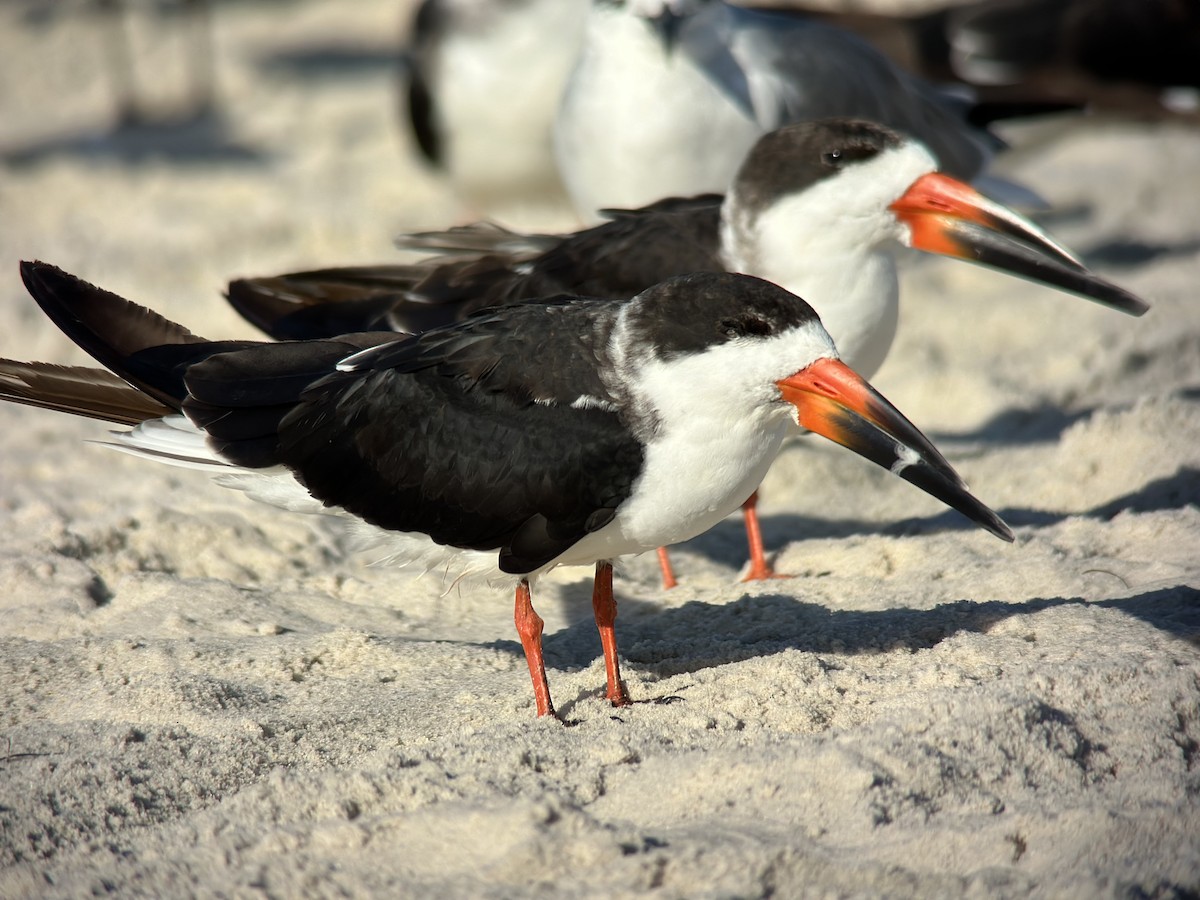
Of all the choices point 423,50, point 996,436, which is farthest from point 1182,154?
point 423,50

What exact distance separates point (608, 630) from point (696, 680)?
0.83 ft

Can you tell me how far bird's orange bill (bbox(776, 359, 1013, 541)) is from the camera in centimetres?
296

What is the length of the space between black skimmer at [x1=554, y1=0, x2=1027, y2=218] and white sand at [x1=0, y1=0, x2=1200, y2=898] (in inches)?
46.1

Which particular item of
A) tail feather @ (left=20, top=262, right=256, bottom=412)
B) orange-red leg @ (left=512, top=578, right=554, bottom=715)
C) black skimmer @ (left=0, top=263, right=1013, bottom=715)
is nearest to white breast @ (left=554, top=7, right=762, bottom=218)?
black skimmer @ (left=0, top=263, right=1013, bottom=715)

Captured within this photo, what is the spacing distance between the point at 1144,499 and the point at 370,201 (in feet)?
17.7

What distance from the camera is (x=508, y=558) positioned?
10.4 feet

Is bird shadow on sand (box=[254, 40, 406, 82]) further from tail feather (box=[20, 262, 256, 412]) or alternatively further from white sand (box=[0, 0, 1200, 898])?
tail feather (box=[20, 262, 256, 412])

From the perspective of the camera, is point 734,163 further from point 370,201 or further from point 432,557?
point 370,201

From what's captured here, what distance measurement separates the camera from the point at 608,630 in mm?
3295

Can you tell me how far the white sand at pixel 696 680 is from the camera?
8.09 feet

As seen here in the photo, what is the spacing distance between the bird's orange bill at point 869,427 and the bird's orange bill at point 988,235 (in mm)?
1262

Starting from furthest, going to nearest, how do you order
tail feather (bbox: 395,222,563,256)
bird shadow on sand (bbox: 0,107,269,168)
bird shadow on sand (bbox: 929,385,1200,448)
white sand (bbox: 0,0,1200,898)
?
bird shadow on sand (bbox: 0,107,269,168)
bird shadow on sand (bbox: 929,385,1200,448)
tail feather (bbox: 395,222,563,256)
white sand (bbox: 0,0,1200,898)

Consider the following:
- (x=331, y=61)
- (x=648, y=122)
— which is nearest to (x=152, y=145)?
(x=331, y=61)

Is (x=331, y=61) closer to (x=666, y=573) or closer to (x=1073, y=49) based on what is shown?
(x=1073, y=49)
